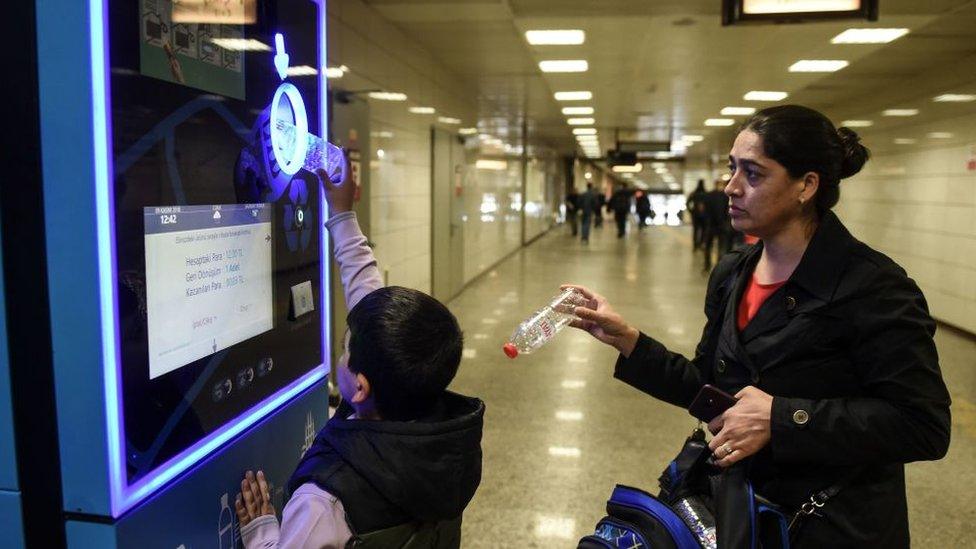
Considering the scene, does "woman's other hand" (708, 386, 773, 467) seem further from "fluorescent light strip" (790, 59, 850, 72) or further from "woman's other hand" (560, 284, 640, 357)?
"fluorescent light strip" (790, 59, 850, 72)

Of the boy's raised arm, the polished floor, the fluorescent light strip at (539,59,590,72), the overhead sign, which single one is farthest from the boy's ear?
the fluorescent light strip at (539,59,590,72)

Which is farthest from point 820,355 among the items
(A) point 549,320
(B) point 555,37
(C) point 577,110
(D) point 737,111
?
(D) point 737,111

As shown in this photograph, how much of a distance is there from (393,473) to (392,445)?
46 millimetres

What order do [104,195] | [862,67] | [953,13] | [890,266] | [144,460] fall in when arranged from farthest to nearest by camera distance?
[862,67] < [953,13] < [890,266] < [144,460] < [104,195]

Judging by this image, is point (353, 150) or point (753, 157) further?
point (353, 150)

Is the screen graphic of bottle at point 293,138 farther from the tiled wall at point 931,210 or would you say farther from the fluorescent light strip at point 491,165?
the fluorescent light strip at point 491,165

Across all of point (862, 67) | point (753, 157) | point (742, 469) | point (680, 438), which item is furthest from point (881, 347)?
point (862, 67)

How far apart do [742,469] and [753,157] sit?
0.64m

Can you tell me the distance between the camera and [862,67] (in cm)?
834

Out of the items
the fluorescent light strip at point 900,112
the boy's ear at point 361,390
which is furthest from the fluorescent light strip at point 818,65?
the boy's ear at point 361,390

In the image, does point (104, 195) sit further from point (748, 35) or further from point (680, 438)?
point (748, 35)

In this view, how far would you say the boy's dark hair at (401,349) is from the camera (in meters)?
1.24

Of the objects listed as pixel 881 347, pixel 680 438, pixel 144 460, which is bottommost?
pixel 680 438

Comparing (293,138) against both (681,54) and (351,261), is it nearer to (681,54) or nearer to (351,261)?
(351,261)
